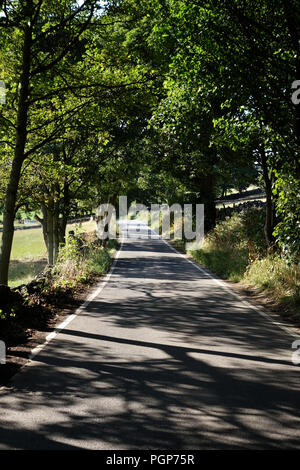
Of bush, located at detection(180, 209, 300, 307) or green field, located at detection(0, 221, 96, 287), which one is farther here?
green field, located at detection(0, 221, 96, 287)

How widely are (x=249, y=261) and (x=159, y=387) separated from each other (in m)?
10.1

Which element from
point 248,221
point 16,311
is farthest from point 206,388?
point 248,221

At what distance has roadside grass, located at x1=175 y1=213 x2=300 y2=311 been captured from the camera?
33.6 ft

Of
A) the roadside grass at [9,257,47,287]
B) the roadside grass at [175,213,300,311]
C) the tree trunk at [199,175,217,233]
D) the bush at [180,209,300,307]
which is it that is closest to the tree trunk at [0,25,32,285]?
the bush at [180,209,300,307]

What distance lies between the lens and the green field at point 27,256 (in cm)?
2891

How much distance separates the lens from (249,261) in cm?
1440

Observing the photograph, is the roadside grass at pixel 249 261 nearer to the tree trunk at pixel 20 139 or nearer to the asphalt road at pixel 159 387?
the asphalt road at pixel 159 387

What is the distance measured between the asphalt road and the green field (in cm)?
1667

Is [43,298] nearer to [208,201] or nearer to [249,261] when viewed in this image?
[249,261]

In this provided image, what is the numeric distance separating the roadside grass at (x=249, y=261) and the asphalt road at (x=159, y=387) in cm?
192

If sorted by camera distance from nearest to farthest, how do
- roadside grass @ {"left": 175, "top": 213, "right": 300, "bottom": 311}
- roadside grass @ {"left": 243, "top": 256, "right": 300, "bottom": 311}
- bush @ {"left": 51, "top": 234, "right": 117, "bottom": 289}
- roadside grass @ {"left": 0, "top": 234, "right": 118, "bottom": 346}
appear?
1. roadside grass @ {"left": 0, "top": 234, "right": 118, "bottom": 346}
2. roadside grass @ {"left": 243, "top": 256, "right": 300, "bottom": 311}
3. roadside grass @ {"left": 175, "top": 213, "right": 300, "bottom": 311}
4. bush @ {"left": 51, "top": 234, "right": 117, "bottom": 289}

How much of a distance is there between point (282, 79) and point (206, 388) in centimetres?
685

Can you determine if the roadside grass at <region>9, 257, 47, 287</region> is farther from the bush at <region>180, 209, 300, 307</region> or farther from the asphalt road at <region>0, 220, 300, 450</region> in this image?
the asphalt road at <region>0, 220, 300, 450</region>
